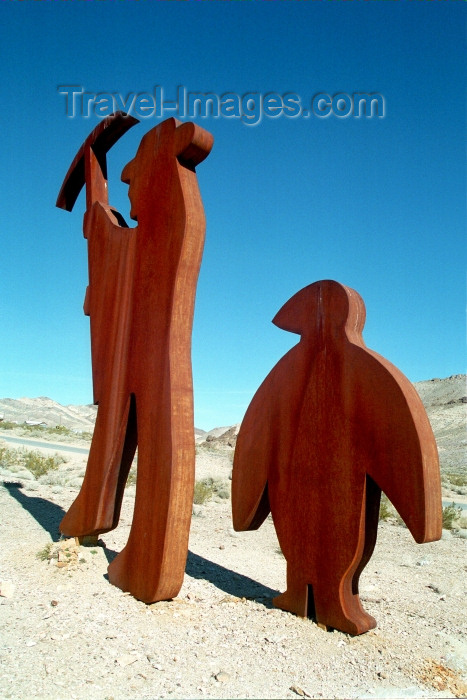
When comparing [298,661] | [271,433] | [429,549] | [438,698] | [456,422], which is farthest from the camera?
[456,422]

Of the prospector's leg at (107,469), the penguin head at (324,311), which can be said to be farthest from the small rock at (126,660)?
the penguin head at (324,311)

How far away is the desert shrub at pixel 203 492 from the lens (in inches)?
392

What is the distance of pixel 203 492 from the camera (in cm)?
1040

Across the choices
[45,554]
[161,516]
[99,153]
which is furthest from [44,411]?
[161,516]

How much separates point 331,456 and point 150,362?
5.38 ft

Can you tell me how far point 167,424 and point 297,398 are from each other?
1.04m

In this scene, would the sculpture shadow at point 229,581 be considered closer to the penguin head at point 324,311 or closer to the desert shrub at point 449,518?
the penguin head at point 324,311

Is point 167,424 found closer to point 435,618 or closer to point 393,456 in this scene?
point 393,456

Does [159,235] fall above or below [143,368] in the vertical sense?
above

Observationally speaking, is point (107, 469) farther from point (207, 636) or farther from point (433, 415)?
point (433, 415)

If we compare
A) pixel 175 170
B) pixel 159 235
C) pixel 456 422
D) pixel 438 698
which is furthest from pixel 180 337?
pixel 456 422

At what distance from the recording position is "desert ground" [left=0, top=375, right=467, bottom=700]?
127 inches

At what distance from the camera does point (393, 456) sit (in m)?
3.76

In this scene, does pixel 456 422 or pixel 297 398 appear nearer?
pixel 297 398
